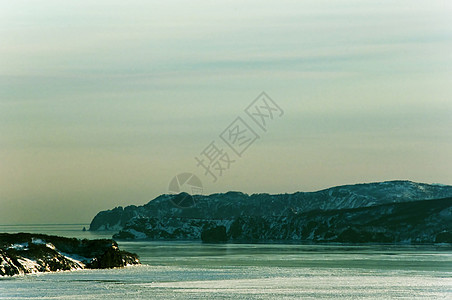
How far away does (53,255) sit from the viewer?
142 meters

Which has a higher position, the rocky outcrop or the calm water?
the rocky outcrop

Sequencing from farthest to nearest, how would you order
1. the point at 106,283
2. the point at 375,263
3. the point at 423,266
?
the point at 375,263, the point at 423,266, the point at 106,283

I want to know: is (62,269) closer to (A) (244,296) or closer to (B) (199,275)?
(B) (199,275)

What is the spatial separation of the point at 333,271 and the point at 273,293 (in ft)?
129

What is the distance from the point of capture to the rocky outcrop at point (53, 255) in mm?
132350

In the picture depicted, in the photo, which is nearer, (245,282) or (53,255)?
(245,282)

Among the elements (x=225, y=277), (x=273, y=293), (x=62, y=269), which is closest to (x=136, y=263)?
(x=62, y=269)

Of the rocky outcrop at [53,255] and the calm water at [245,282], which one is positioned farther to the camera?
the rocky outcrop at [53,255]

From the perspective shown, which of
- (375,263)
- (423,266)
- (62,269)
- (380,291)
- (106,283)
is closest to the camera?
(380,291)

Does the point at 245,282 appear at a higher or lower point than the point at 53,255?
lower

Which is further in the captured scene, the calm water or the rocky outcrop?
the rocky outcrop

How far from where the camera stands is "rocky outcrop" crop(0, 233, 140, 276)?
132 metres

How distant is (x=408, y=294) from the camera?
10412 centimetres

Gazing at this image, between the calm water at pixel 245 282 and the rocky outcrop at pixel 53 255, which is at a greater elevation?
the rocky outcrop at pixel 53 255
